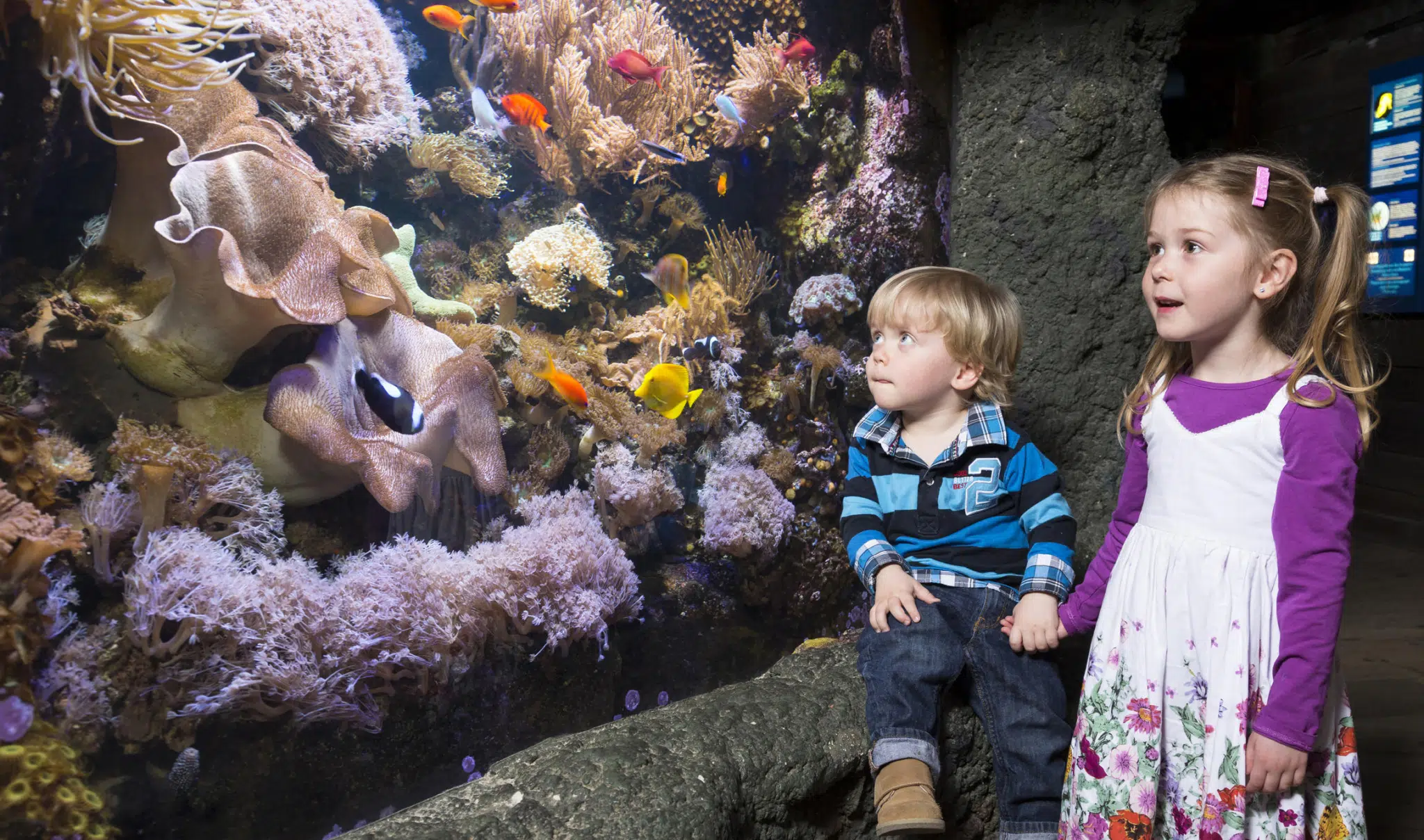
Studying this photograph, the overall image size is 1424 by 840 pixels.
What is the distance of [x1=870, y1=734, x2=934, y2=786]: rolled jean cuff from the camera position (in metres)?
1.86

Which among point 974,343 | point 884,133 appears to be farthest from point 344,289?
point 884,133

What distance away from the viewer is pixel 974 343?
2.14 metres

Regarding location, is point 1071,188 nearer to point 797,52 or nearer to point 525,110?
point 797,52

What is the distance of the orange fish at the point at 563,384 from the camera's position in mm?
2463

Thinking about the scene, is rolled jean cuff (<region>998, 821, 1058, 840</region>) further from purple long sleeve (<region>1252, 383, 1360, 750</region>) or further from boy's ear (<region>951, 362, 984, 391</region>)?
boy's ear (<region>951, 362, 984, 391</region>)

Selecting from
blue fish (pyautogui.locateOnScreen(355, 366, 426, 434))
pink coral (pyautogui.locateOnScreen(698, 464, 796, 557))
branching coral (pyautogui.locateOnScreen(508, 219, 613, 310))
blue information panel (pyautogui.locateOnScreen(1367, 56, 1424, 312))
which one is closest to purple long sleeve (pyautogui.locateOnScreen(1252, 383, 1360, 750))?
pink coral (pyautogui.locateOnScreen(698, 464, 796, 557))

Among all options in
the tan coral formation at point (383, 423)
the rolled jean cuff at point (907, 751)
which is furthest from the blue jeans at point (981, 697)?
the tan coral formation at point (383, 423)

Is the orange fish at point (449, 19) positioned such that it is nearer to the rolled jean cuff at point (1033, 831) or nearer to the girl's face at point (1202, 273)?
the girl's face at point (1202, 273)

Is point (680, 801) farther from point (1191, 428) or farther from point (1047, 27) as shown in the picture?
point (1047, 27)

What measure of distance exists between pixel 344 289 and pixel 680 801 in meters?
1.49

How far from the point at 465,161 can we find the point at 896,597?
65.9 inches

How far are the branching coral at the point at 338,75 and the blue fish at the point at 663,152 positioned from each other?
73cm

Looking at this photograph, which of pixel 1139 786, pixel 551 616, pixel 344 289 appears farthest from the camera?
pixel 551 616

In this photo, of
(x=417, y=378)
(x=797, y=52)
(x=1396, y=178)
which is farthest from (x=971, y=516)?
(x=1396, y=178)
